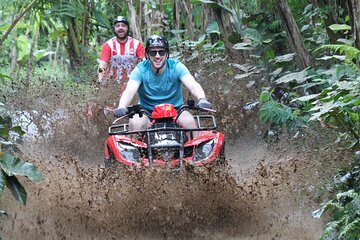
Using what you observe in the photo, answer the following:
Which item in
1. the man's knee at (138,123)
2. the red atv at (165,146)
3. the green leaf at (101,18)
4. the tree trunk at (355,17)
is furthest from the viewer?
the green leaf at (101,18)

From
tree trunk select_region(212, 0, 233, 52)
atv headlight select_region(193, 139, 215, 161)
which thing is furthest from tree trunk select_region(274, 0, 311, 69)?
atv headlight select_region(193, 139, 215, 161)

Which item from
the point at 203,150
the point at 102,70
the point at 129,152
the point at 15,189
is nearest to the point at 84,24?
the point at 102,70

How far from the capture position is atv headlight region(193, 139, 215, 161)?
7332 millimetres

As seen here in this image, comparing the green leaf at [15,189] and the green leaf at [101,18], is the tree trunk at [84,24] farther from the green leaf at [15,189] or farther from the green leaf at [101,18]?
the green leaf at [15,189]

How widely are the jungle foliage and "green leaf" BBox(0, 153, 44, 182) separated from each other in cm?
3

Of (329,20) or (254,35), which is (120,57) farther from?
(329,20)

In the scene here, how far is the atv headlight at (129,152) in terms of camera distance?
7.40 meters

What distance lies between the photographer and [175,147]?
735 cm

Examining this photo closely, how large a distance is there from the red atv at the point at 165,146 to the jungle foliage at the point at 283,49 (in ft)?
3.39

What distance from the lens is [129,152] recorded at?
748cm

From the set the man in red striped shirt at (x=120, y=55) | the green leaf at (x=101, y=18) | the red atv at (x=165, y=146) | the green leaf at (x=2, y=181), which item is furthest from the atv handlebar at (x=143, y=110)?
the green leaf at (x=101, y=18)

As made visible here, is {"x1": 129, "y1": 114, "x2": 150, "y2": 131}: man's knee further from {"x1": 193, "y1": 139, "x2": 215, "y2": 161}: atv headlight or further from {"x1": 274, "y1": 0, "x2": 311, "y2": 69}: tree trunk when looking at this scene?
{"x1": 274, "y1": 0, "x2": 311, "y2": 69}: tree trunk

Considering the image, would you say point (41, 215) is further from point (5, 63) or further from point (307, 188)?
point (5, 63)

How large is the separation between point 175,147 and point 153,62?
5.24 feet
